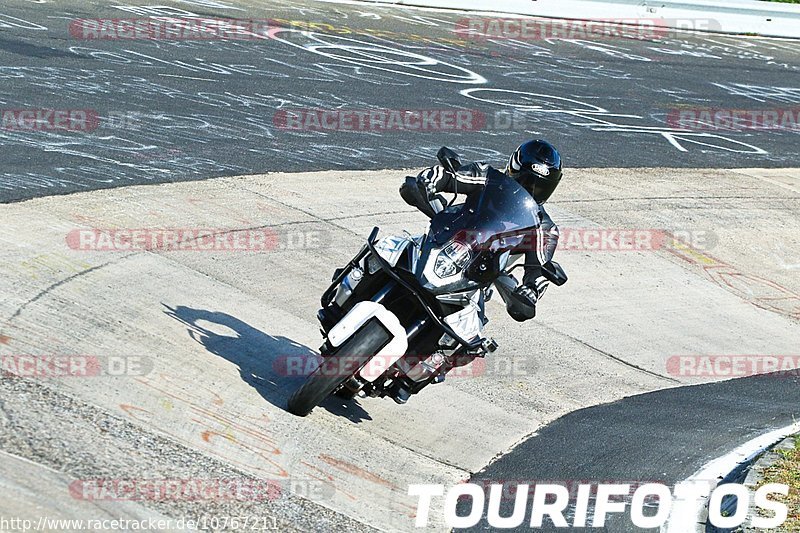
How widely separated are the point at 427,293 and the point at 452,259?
9.7 inches

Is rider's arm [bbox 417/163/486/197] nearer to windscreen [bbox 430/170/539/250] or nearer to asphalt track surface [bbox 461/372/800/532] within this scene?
windscreen [bbox 430/170/539/250]

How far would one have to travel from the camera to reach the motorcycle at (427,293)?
20.9 ft

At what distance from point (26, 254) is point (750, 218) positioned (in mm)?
9386

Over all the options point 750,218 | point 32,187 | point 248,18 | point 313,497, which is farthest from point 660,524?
point 248,18

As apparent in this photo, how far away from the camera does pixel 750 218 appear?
14.3 meters

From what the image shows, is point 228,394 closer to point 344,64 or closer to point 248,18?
point 344,64

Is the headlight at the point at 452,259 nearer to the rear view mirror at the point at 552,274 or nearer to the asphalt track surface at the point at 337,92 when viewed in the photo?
the rear view mirror at the point at 552,274

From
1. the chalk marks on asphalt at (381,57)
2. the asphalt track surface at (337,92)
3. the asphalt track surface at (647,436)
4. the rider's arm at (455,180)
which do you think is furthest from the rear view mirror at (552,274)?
the chalk marks on asphalt at (381,57)

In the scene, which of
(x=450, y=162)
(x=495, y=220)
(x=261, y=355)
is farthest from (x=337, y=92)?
(x=495, y=220)

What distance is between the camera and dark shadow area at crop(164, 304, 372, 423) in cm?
729

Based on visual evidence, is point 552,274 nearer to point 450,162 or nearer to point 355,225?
point 450,162

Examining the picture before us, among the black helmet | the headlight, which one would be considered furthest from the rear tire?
the black helmet

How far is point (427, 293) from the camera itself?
650 centimetres

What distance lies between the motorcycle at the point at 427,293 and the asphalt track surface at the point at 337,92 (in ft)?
15.4
